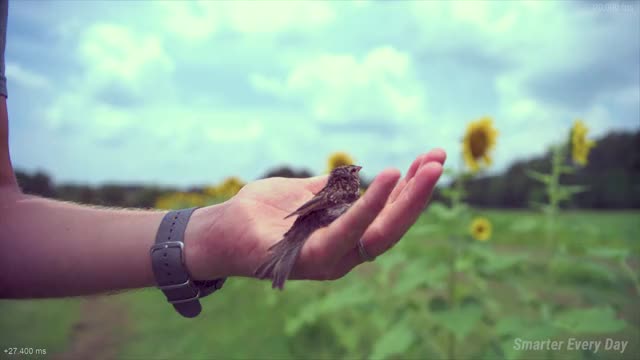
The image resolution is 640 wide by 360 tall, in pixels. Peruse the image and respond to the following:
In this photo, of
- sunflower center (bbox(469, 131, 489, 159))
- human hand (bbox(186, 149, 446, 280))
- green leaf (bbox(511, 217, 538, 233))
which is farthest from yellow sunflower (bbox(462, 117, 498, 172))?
human hand (bbox(186, 149, 446, 280))

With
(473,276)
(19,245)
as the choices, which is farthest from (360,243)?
(473,276)

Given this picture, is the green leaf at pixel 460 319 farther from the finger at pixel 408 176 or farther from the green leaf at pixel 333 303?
the finger at pixel 408 176

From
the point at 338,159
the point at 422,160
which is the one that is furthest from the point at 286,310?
the point at 422,160

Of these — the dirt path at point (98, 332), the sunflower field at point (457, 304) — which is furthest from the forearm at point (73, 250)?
the dirt path at point (98, 332)

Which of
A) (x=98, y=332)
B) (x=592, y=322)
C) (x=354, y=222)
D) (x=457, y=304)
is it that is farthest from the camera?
(x=98, y=332)

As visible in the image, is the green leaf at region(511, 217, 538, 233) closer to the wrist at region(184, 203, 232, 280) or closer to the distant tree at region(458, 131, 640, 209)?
the distant tree at region(458, 131, 640, 209)

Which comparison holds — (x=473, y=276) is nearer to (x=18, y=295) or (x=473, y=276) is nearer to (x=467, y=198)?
(x=467, y=198)

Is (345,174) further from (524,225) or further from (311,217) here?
(524,225)
